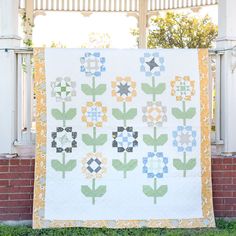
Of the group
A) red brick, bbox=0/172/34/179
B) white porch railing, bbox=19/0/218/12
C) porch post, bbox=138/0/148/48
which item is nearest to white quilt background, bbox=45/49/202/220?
red brick, bbox=0/172/34/179

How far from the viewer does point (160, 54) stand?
492 centimetres

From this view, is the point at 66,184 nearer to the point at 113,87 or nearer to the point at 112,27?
the point at 113,87

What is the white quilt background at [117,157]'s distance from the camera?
15.6ft

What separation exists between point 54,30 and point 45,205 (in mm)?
22393

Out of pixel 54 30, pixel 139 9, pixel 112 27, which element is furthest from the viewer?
pixel 54 30

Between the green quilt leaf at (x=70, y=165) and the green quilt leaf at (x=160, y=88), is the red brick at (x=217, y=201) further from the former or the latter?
the green quilt leaf at (x=70, y=165)

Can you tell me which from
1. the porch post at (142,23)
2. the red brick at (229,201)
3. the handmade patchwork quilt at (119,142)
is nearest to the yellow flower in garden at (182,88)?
the handmade patchwork quilt at (119,142)

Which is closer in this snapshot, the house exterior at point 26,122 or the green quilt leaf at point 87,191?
the green quilt leaf at point 87,191

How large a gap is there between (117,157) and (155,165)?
38cm

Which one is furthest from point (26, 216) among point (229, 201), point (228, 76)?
point (228, 76)

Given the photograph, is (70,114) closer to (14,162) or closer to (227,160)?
(14,162)

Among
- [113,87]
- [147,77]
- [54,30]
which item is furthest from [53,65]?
[54,30]

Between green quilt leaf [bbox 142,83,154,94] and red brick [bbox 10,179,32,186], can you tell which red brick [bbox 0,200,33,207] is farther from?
green quilt leaf [bbox 142,83,154,94]

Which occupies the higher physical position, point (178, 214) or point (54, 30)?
point (54, 30)
